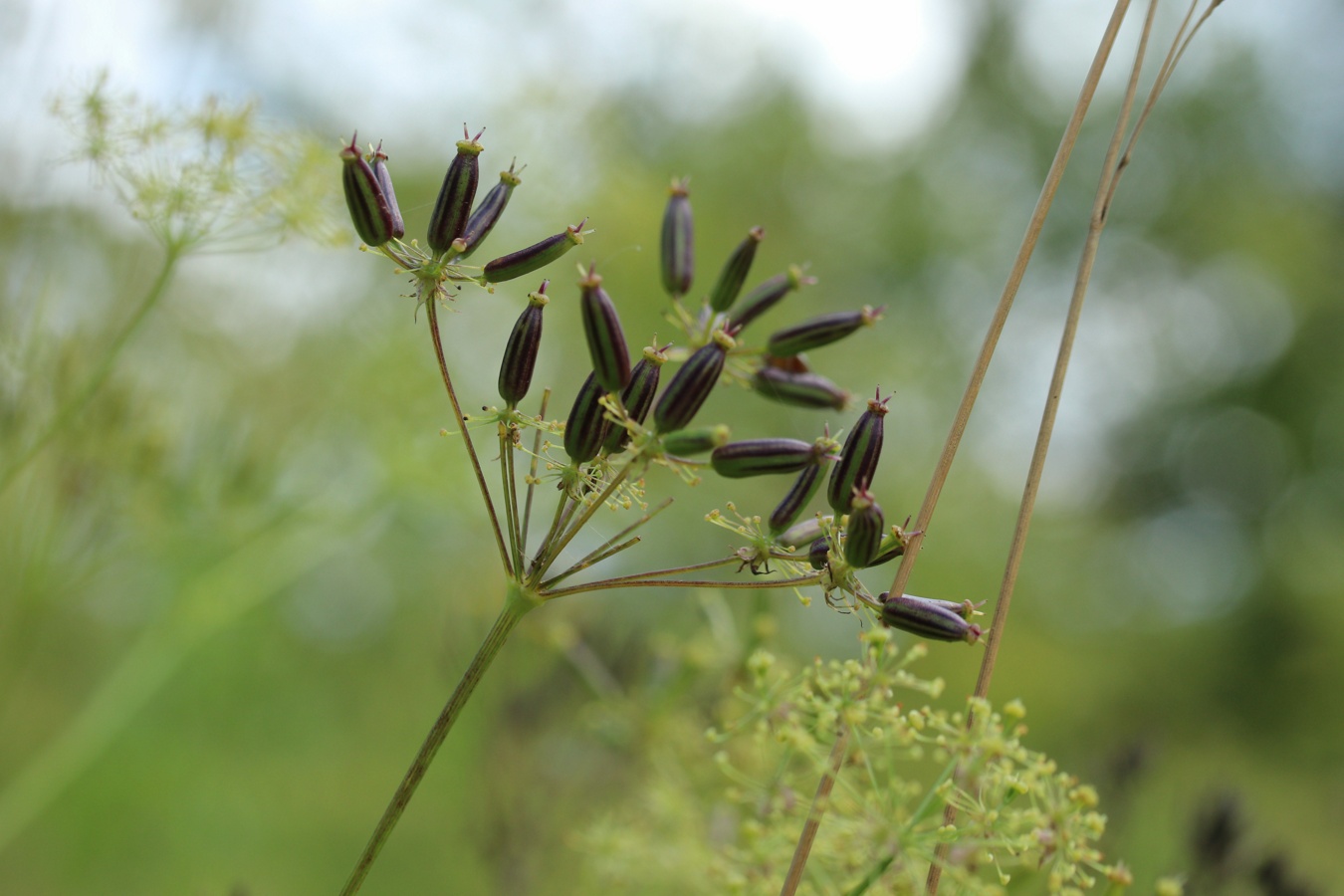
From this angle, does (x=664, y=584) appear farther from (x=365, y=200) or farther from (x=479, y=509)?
(x=479, y=509)

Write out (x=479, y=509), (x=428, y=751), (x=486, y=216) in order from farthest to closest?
(x=479, y=509)
(x=486, y=216)
(x=428, y=751)

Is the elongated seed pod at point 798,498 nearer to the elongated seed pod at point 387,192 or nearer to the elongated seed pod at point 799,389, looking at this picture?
the elongated seed pod at point 799,389

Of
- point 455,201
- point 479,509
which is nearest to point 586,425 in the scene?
point 455,201

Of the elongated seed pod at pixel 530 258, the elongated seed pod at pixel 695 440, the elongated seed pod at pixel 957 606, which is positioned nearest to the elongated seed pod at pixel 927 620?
the elongated seed pod at pixel 957 606

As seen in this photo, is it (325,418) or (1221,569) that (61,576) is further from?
(1221,569)

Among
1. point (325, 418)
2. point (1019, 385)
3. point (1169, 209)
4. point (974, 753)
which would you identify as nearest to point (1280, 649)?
point (1019, 385)

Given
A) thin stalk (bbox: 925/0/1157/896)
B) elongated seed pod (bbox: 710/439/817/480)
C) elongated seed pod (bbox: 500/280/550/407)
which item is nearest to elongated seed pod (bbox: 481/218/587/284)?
elongated seed pod (bbox: 500/280/550/407)
